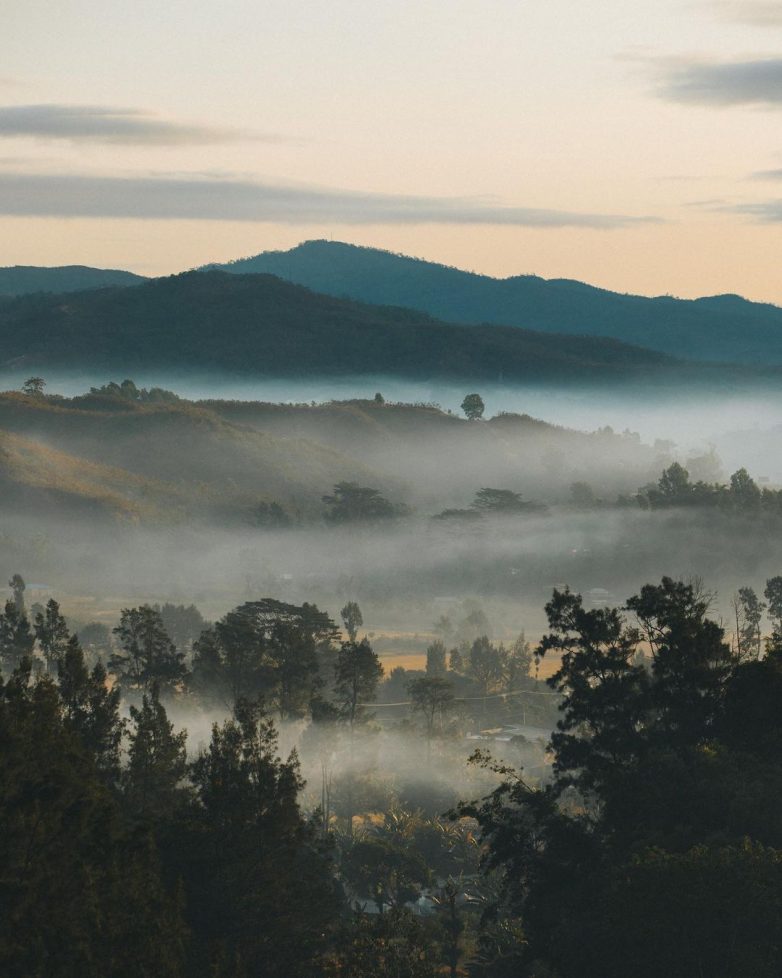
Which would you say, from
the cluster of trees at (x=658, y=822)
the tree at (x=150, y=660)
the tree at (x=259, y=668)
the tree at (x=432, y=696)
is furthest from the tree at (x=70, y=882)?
the tree at (x=432, y=696)

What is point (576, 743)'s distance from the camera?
54625 mm

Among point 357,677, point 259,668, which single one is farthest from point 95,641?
point 357,677

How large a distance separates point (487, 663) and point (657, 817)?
76816mm

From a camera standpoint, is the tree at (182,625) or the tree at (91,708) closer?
the tree at (91,708)

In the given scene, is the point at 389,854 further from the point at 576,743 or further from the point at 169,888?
the point at 169,888

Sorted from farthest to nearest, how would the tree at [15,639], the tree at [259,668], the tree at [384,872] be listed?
1. the tree at [259,668]
2. the tree at [15,639]
3. the tree at [384,872]

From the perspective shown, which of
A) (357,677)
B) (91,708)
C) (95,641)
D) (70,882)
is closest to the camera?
(70,882)

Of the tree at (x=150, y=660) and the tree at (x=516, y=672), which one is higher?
the tree at (x=150, y=660)

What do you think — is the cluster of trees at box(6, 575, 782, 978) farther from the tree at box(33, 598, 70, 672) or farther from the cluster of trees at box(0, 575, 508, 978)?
the tree at box(33, 598, 70, 672)

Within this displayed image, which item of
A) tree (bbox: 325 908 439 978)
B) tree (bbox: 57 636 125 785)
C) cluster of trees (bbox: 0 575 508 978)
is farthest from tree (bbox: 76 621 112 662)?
tree (bbox: 325 908 439 978)

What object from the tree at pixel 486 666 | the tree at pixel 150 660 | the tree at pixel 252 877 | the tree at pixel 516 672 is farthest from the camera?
the tree at pixel 516 672

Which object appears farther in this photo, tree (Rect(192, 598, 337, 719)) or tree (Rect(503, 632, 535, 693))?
tree (Rect(503, 632, 535, 693))

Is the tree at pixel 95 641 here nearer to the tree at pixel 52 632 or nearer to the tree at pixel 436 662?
the tree at pixel 436 662

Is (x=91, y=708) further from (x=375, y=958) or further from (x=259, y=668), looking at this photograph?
(x=259, y=668)
